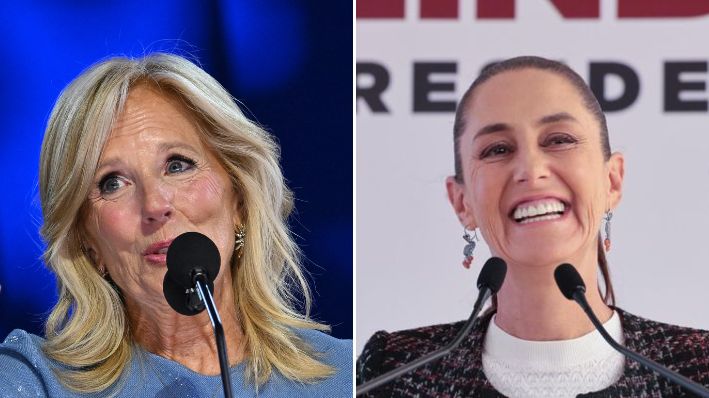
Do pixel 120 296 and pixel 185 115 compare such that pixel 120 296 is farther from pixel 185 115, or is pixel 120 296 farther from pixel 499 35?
pixel 499 35

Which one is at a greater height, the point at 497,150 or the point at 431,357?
the point at 497,150

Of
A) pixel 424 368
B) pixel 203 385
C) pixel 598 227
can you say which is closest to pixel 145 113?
pixel 203 385

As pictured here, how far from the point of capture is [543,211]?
2.37 m

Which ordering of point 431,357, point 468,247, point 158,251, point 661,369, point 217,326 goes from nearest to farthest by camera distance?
point 217,326 → point 661,369 → point 431,357 → point 158,251 → point 468,247

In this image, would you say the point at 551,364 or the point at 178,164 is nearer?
the point at 178,164

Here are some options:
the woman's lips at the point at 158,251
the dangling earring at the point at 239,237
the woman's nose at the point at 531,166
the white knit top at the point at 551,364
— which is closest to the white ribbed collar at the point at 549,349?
the white knit top at the point at 551,364

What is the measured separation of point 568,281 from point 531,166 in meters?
0.34

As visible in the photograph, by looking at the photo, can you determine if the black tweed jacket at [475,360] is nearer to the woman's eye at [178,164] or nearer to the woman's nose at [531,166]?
the woman's nose at [531,166]

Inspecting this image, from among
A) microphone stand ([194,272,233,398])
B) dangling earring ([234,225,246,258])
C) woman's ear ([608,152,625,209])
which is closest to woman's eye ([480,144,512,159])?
woman's ear ([608,152,625,209])

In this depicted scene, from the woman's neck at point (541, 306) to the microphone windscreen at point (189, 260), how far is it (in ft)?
3.19

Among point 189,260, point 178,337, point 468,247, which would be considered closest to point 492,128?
point 468,247

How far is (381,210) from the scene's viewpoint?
8.25 feet

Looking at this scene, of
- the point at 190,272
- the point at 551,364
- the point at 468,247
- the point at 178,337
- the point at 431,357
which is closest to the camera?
the point at 190,272

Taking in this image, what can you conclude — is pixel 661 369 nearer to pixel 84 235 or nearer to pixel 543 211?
pixel 543 211
